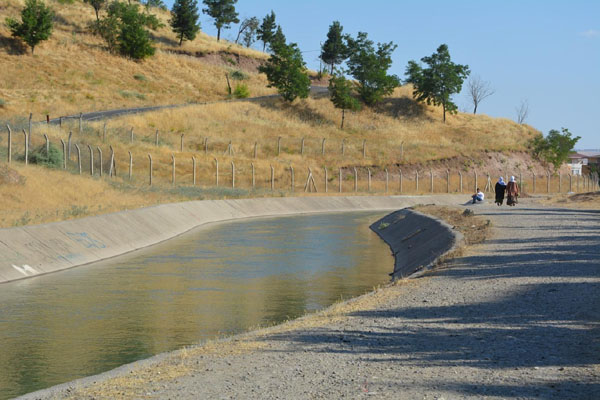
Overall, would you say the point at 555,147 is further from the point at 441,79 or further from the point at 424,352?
the point at 424,352

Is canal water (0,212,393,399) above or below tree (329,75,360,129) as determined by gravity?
below

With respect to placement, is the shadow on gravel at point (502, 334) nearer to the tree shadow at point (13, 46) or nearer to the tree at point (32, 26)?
the tree at point (32, 26)

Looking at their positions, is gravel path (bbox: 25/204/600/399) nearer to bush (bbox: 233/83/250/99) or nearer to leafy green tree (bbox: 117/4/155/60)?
bush (bbox: 233/83/250/99)

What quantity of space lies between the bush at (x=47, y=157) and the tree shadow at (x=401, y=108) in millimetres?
76675

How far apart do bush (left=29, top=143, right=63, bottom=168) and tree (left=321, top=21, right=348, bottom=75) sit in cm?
10351

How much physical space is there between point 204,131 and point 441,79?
40.6m

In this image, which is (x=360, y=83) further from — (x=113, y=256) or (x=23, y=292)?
(x=23, y=292)

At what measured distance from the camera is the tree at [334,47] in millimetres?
152500

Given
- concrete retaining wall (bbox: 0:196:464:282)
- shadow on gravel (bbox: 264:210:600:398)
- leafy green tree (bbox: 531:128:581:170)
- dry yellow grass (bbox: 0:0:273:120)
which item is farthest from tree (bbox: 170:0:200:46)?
shadow on gravel (bbox: 264:210:600:398)

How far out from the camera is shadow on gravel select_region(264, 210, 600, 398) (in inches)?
427

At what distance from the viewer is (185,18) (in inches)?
5448

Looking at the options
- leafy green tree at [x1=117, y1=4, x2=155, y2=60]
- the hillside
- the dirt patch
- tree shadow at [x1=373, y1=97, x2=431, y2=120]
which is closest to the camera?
the dirt patch

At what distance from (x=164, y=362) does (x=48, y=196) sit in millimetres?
30044

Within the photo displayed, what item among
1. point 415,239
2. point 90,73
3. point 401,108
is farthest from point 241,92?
point 415,239
